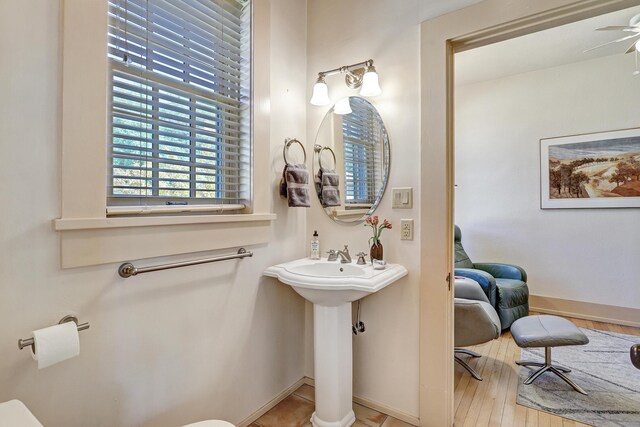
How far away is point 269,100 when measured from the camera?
1.78 m

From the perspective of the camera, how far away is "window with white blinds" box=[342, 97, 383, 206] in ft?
5.99

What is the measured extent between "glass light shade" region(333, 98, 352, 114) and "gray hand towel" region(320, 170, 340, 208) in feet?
1.21

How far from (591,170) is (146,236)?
4016 millimetres

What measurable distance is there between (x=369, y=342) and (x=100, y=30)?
190 centimetres

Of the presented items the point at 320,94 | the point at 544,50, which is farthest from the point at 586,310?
the point at 320,94

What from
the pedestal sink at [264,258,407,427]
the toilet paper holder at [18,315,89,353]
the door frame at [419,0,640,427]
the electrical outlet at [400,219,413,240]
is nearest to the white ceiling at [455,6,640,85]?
the door frame at [419,0,640,427]

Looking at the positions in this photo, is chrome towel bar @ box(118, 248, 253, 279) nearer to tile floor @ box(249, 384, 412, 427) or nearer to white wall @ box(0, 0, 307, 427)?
white wall @ box(0, 0, 307, 427)

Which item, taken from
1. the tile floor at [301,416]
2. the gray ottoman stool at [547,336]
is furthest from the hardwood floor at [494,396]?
the tile floor at [301,416]

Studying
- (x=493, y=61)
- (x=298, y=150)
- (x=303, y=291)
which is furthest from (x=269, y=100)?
(x=493, y=61)

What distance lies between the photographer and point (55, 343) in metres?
0.93

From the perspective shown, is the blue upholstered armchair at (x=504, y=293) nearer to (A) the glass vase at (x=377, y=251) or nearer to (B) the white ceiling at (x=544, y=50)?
(A) the glass vase at (x=377, y=251)

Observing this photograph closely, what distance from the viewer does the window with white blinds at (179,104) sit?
47.8 inches

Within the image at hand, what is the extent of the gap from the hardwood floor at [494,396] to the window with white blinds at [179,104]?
5.79 feet

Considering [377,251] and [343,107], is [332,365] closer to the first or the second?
[377,251]
